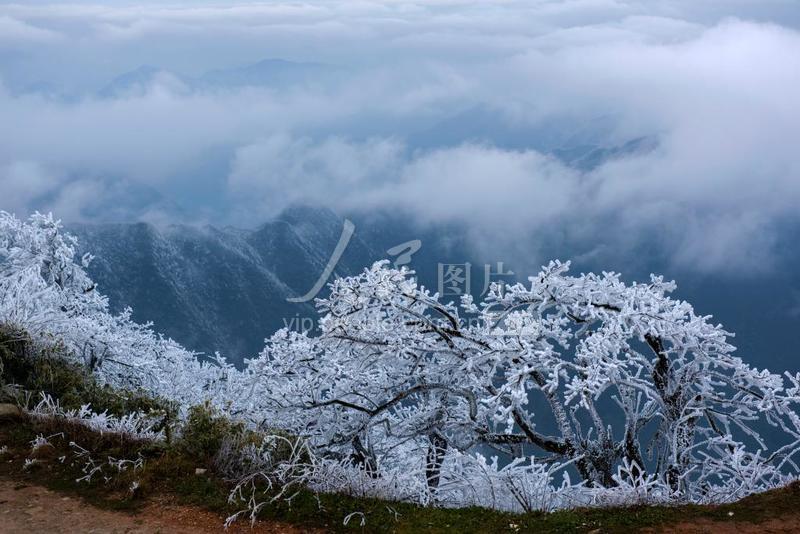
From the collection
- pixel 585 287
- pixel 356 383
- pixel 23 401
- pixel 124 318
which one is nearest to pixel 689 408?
pixel 585 287

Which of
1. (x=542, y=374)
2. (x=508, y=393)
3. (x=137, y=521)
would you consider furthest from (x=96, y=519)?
(x=542, y=374)

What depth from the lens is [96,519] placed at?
7.13 m

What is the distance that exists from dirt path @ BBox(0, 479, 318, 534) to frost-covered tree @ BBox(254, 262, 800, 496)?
3005 mm

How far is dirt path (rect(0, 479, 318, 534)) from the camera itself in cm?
695

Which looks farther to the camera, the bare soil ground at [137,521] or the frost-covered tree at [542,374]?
the frost-covered tree at [542,374]

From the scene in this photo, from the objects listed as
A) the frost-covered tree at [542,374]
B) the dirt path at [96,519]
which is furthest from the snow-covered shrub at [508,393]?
the dirt path at [96,519]

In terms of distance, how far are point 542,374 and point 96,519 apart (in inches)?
263

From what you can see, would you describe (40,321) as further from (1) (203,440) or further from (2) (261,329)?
(2) (261,329)

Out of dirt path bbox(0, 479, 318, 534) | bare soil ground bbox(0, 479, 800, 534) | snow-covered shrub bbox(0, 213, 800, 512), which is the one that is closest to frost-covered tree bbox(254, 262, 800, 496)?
snow-covered shrub bbox(0, 213, 800, 512)

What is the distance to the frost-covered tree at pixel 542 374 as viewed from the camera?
9125 millimetres

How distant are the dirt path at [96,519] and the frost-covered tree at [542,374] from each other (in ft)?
9.86

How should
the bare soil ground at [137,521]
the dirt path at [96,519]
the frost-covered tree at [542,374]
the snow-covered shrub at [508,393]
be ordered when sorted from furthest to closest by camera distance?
the frost-covered tree at [542,374]
the snow-covered shrub at [508,393]
the dirt path at [96,519]
the bare soil ground at [137,521]

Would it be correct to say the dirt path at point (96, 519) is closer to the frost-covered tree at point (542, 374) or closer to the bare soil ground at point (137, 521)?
the bare soil ground at point (137, 521)

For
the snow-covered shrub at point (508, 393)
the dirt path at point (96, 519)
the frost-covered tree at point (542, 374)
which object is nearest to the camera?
the dirt path at point (96, 519)
